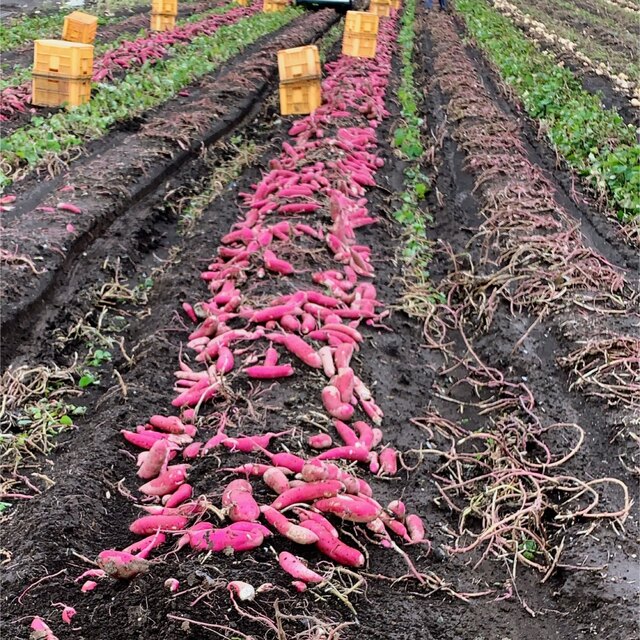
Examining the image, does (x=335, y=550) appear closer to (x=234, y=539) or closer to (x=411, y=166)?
(x=234, y=539)

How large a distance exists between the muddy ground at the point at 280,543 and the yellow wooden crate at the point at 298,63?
15.2ft

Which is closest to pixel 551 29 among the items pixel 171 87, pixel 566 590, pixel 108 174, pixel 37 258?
pixel 171 87

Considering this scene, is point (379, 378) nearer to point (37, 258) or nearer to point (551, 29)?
point (37, 258)

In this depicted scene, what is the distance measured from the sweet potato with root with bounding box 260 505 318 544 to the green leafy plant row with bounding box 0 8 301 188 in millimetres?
5695

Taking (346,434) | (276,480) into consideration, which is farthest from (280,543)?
(346,434)

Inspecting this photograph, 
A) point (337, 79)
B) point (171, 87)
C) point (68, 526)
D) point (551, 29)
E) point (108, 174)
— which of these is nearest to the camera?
point (68, 526)

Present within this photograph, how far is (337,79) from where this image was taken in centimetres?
1238

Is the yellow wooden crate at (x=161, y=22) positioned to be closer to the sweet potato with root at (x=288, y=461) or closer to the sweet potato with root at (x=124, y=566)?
the sweet potato with root at (x=288, y=461)

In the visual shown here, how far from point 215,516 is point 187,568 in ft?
1.24

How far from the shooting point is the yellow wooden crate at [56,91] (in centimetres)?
981

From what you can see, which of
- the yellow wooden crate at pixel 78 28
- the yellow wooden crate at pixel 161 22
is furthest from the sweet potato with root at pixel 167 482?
the yellow wooden crate at pixel 161 22

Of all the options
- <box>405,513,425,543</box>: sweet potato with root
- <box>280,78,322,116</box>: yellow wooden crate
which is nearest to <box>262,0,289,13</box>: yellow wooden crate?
<box>280,78,322,116</box>: yellow wooden crate

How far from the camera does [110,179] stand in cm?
744

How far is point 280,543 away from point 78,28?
1189 cm
